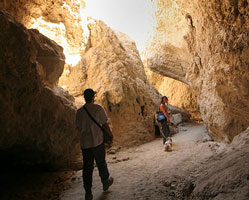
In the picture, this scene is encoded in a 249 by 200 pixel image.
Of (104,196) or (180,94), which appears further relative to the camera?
(180,94)

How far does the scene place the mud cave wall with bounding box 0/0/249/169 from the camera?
3.20 meters

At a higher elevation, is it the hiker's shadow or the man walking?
the man walking

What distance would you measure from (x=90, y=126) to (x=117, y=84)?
14.2 ft

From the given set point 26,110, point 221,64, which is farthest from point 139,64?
point 26,110

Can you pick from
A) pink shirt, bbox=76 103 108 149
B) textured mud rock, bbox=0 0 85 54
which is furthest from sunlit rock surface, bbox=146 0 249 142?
textured mud rock, bbox=0 0 85 54

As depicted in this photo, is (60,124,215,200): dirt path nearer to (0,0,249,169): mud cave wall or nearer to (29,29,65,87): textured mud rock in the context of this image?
(0,0,249,169): mud cave wall

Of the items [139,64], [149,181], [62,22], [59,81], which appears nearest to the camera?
[149,181]

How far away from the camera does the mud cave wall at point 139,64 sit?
320cm

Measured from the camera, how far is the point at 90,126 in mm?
2420

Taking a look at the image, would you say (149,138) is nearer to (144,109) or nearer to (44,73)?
(144,109)

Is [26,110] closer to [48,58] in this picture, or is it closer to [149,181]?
[48,58]

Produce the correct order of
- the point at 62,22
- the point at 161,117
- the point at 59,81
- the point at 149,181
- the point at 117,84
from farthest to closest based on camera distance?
the point at 62,22 < the point at 59,81 < the point at 117,84 < the point at 161,117 < the point at 149,181

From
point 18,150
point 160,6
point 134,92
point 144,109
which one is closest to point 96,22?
point 160,6

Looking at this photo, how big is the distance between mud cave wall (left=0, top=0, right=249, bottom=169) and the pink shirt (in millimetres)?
985
